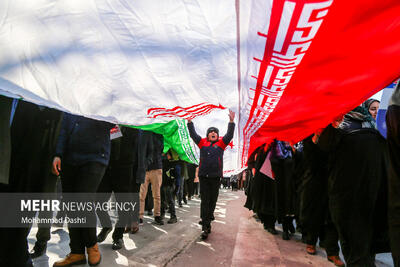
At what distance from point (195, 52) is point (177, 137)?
4002 millimetres

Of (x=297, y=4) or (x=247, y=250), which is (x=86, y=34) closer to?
(x=297, y=4)

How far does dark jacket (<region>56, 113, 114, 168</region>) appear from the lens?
9.36ft

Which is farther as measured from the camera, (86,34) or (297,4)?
(86,34)

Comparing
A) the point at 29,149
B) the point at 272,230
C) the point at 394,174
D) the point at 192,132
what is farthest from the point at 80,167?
the point at 272,230

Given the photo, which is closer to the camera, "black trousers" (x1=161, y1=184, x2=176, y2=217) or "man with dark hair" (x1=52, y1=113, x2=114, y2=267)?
"man with dark hair" (x1=52, y1=113, x2=114, y2=267)

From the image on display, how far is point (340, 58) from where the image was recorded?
1559 mm

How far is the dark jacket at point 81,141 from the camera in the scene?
285cm

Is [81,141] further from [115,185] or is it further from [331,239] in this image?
[331,239]

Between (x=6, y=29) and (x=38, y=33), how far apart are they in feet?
0.47

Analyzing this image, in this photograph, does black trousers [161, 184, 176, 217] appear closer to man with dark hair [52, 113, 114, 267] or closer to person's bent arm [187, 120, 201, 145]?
person's bent arm [187, 120, 201, 145]

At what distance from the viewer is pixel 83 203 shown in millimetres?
2809

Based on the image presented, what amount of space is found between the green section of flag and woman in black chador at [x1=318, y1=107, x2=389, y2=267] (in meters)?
2.52

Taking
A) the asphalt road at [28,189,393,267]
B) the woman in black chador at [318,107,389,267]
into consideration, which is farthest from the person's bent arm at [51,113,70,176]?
the woman in black chador at [318,107,389,267]

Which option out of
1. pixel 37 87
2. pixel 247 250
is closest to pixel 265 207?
pixel 247 250
